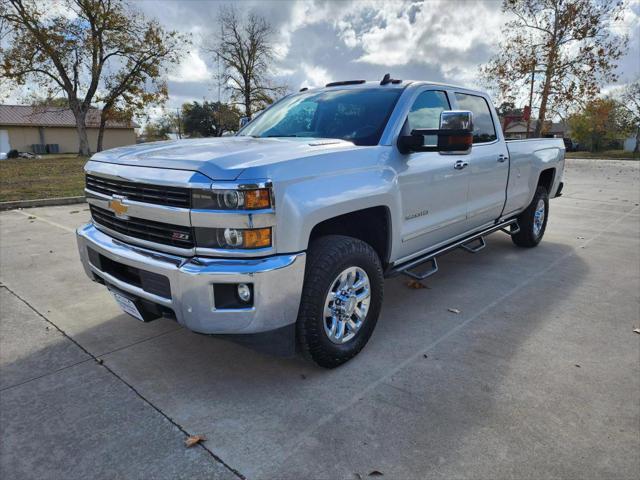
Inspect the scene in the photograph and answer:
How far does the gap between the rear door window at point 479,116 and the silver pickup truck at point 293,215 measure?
0.27m

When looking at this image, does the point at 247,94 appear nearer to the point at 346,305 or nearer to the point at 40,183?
the point at 40,183

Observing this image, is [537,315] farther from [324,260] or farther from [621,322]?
[324,260]

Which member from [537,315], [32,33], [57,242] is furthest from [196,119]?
[537,315]

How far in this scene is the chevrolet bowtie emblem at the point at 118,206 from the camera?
272 centimetres

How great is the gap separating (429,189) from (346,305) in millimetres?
1245

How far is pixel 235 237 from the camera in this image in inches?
91.5

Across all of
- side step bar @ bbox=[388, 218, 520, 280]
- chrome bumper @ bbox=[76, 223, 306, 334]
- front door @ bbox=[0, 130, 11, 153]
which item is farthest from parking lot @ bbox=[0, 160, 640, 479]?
front door @ bbox=[0, 130, 11, 153]

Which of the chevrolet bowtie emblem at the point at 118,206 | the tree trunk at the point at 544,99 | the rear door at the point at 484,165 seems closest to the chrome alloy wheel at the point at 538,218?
the rear door at the point at 484,165

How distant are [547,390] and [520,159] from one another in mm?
3149

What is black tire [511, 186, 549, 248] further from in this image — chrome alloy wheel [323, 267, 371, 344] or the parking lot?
chrome alloy wheel [323, 267, 371, 344]

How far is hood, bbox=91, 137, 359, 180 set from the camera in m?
2.32

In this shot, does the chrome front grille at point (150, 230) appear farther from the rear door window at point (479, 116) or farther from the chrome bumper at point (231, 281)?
the rear door window at point (479, 116)

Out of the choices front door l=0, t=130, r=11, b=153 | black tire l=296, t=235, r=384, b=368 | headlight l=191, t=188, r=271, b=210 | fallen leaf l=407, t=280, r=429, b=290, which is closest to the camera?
headlight l=191, t=188, r=271, b=210

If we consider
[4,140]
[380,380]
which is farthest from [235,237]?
[4,140]
